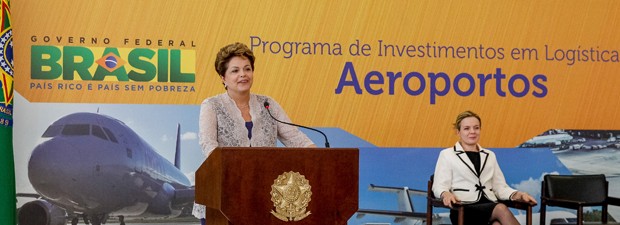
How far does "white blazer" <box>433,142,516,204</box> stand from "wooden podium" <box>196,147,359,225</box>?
2.11m

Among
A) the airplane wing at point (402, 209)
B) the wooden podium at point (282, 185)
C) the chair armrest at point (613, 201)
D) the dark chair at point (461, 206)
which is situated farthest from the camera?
the airplane wing at point (402, 209)

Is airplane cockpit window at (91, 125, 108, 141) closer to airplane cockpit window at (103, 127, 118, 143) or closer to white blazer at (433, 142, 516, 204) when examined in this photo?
airplane cockpit window at (103, 127, 118, 143)

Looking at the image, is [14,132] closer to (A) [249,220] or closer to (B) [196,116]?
(B) [196,116]

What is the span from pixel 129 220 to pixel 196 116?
2.81 ft

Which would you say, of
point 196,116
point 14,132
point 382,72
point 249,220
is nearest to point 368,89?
point 382,72

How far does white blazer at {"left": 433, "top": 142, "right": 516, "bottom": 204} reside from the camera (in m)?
4.96

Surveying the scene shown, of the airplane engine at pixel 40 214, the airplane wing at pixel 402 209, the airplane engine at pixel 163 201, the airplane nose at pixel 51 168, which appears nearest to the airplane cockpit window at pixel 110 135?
the airplane nose at pixel 51 168

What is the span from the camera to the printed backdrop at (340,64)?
17.4 ft

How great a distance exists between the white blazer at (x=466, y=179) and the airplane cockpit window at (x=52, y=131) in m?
2.53

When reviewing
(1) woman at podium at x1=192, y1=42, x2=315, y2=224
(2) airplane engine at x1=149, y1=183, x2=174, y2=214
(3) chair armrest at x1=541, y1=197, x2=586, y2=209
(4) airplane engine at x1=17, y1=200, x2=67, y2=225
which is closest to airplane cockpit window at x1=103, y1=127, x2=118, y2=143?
(2) airplane engine at x1=149, y1=183, x2=174, y2=214

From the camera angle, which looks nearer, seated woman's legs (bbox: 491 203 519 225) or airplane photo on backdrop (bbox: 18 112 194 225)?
seated woman's legs (bbox: 491 203 519 225)

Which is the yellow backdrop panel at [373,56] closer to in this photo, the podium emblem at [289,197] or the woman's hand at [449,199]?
the woman's hand at [449,199]

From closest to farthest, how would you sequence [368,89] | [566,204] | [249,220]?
[249,220] → [566,204] → [368,89]

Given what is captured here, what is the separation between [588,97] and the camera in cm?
602
